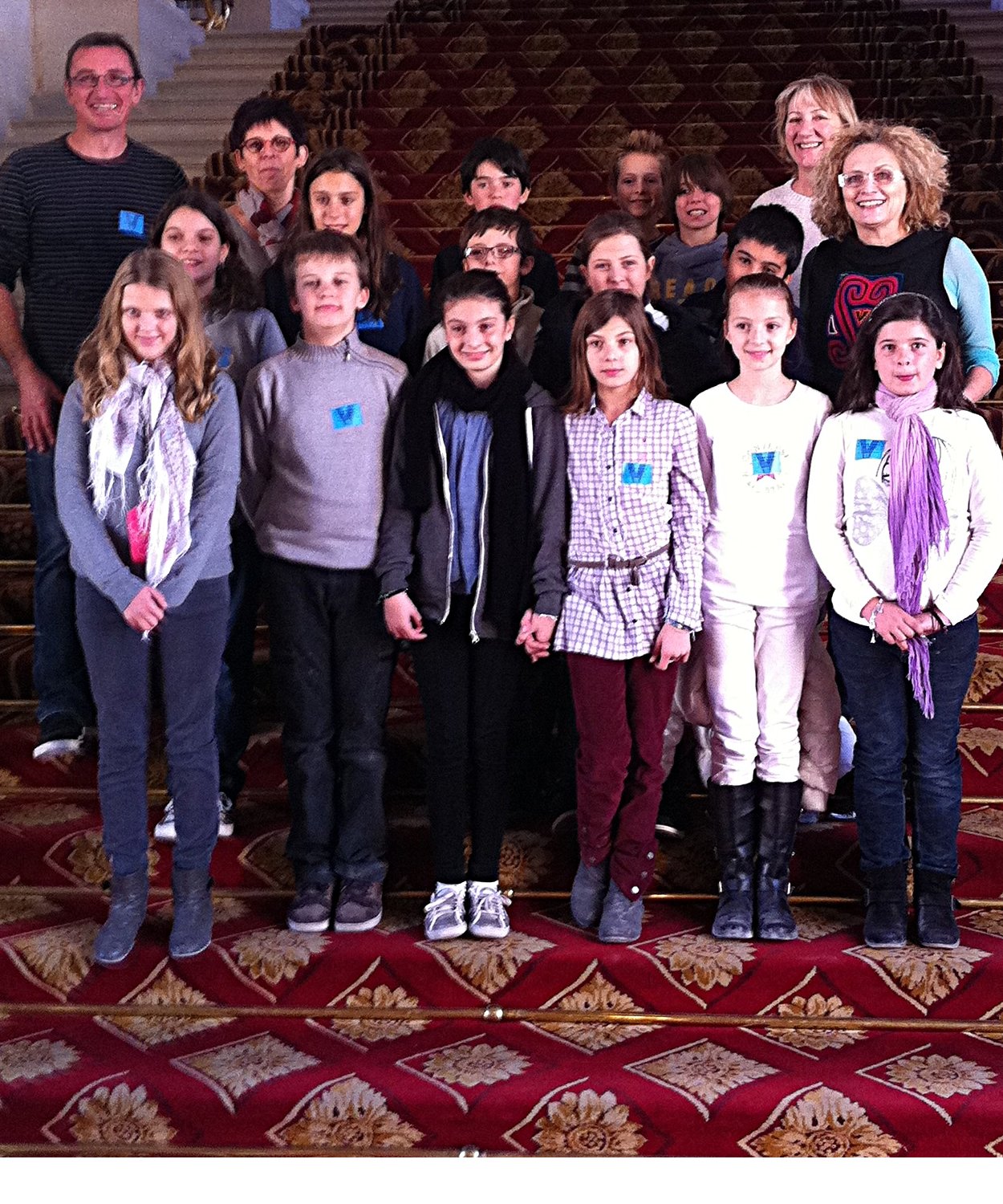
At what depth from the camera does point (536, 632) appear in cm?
250

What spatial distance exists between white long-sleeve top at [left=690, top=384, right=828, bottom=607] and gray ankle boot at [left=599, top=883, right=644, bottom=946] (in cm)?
56

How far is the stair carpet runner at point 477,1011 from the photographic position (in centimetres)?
218

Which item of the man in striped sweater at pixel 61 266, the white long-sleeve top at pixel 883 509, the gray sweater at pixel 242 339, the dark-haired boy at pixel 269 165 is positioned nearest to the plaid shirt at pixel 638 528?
the white long-sleeve top at pixel 883 509

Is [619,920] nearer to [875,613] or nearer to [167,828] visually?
[875,613]

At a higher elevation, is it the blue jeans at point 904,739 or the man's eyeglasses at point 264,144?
the man's eyeglasses at point 264,144

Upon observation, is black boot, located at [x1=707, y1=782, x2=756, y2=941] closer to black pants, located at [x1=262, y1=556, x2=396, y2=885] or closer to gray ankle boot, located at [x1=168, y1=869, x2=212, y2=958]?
black pants, located at [x1=262, y1=556, x2=396, y2=885]

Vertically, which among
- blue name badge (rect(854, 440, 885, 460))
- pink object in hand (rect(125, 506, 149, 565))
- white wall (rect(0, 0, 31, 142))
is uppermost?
white wall (rect(0, 0, 31, 142))

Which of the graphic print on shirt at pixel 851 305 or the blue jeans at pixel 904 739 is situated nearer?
the blue jeans at pixel 904 739

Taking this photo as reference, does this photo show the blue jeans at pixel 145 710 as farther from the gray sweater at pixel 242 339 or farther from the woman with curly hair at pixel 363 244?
the woman with curly hair at pixel 363 244

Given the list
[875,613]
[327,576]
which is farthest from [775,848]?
[327,576]

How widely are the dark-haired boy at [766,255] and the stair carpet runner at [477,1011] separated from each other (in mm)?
892

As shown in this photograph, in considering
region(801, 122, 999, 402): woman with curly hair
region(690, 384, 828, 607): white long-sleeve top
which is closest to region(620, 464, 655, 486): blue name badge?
region(690, 384, 828, 607): white long-sleeve top

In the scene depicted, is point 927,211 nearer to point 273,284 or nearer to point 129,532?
point 273,284

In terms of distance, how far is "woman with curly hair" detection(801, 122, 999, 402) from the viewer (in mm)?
2621
